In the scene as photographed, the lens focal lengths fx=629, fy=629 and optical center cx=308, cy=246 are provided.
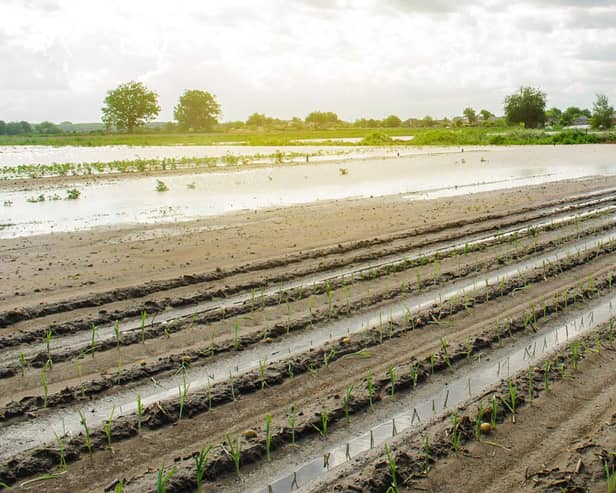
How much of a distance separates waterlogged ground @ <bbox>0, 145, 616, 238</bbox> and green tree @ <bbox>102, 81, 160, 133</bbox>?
2922 inches

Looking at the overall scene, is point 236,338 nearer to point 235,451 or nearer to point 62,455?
point 235,451

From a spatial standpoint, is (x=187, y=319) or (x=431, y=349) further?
(x=187, y=319)

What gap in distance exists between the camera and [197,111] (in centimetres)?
10900

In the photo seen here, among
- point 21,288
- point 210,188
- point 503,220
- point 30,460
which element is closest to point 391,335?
point 30,460

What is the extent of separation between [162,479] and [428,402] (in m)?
2.13

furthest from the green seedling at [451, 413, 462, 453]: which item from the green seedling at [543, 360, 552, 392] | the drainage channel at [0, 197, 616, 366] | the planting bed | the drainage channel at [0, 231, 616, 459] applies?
the drainage channel at [0, 197, 616, 366]

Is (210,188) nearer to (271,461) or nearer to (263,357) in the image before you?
(263,357)

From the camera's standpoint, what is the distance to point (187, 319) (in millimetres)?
6758

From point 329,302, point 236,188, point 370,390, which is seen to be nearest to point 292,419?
point 370,390

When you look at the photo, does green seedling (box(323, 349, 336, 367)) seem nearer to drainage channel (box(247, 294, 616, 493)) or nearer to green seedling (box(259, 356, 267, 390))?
green seedling (box(259, 356, 267, 390))

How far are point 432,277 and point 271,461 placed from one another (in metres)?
4.93

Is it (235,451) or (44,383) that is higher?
(44,383)

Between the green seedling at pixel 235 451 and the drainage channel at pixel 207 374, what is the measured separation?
96cm

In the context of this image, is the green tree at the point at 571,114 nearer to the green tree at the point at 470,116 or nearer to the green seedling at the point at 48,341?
the green tree at the point at 470,116
